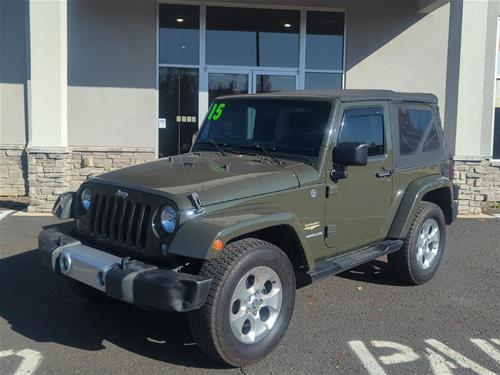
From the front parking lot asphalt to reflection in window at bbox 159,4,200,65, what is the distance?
20.6ft

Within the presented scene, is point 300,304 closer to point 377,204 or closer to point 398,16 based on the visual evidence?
point 377,204

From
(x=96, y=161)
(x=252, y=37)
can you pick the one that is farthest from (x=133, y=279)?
(x=252, y=37)

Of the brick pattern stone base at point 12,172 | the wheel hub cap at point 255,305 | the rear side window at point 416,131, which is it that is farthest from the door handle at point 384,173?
the brick pattern stone base at point 12,172

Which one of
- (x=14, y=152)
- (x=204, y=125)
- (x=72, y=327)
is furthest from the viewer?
(x=14, y=152)

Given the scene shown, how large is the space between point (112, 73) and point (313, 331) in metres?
7.99

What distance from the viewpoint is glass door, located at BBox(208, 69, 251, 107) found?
11.2 meters

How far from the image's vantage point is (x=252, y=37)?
37.1ft

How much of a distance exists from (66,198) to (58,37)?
17.9 ft

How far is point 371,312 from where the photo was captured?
4.75 m

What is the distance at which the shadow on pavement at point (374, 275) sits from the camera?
18.4 feet

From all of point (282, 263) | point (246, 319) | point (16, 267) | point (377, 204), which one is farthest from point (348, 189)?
point (16, 267)

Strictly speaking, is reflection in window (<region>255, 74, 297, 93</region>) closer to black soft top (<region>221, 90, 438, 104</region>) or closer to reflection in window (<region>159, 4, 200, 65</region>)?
reflection in window (<region>159, 4, 200, 65</region>)

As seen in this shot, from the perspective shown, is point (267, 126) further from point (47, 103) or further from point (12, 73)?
point (12, 73)

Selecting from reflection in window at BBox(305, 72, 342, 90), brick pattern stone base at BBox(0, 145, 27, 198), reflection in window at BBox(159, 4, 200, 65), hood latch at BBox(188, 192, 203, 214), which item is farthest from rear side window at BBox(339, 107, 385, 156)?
brick pattern stone base at BBox(0, 145, 27, 198)
